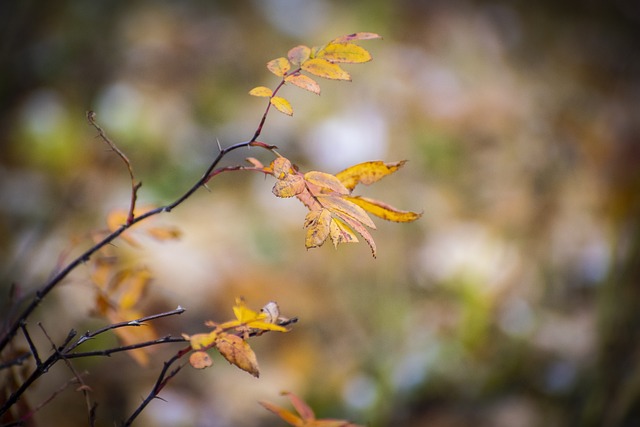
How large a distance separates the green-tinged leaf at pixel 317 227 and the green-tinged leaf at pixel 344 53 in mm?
129

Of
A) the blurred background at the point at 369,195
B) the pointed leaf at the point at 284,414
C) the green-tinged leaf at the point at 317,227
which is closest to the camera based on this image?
the green-tinged leaf at the point at 317,227

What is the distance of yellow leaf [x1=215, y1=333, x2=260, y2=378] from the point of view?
436 millimetres

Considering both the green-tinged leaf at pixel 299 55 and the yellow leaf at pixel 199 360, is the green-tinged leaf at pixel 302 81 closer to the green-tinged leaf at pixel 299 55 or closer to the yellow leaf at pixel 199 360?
the green-tinged leaf at pixel 299 55

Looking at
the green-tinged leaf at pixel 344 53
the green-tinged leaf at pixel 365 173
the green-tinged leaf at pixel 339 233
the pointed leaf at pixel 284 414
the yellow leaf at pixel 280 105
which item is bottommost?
the pointed leaf at pixel 284 414

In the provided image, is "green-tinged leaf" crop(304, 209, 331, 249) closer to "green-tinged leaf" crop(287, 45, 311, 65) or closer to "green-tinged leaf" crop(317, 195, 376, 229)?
"green-tinged leaf" crop(317, 195, 376, 229)

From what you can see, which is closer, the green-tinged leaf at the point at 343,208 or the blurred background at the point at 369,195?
the green-tinged leaf at the point at 343,208

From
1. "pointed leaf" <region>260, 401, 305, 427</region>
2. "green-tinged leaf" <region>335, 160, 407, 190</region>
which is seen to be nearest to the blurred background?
"pointed leaf" <region>260, 401, 305, 427</region>

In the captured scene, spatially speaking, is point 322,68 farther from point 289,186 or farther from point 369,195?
point 369,195

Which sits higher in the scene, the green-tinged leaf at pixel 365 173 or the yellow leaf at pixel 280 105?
the yellow leaf at pixel 280 105

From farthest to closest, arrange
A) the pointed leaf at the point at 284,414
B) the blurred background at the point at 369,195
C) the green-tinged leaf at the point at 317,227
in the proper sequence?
the blurred background at the point at 369,195, the pointed leaf at the point at 284,414, the green-tinged leaf at the point at 317,227

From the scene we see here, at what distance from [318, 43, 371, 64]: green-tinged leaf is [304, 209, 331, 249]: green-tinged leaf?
0.42 ft

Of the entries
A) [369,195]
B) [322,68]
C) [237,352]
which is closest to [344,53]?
[322,68]

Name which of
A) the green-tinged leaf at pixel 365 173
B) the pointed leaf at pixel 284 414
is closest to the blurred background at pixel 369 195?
the pointed leaf at pixel 284 414

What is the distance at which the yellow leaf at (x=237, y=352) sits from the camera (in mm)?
436
